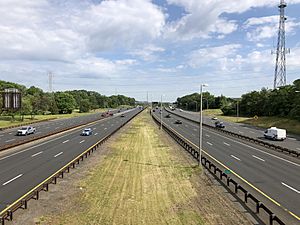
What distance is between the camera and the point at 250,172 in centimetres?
2862

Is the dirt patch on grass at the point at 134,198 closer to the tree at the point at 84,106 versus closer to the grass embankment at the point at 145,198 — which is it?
the grass embankment at the point at 145,198

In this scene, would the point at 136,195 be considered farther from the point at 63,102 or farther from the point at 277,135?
the point at 63,102

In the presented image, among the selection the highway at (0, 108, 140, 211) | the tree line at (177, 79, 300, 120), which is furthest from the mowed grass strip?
the tree line at (177, 79, 300, 120)

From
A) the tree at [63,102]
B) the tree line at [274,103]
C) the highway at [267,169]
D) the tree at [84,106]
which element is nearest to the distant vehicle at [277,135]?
the highway at [267,169]

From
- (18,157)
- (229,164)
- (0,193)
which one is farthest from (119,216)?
(18,157)

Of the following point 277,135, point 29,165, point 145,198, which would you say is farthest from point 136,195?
point 277,135

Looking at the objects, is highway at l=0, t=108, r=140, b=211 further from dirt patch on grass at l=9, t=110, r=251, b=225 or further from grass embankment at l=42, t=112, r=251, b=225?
grass embankment at l=42, t=112, r=251, b=225

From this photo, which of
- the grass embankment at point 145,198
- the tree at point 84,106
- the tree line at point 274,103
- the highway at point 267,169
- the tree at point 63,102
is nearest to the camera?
the grass embankment at point 145,198

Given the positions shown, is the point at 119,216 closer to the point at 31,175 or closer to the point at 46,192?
the point at 46,192

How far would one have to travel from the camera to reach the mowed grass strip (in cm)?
1684

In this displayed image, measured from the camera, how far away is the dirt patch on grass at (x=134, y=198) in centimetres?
1678

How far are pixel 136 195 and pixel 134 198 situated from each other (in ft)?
2.43

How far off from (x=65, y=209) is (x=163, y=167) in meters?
14.7

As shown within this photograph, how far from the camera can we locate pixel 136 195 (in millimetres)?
21438
